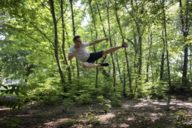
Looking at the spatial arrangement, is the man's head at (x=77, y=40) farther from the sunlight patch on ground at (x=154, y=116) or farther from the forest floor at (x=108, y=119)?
the sunlight patch on ground at (x=154, y=116)

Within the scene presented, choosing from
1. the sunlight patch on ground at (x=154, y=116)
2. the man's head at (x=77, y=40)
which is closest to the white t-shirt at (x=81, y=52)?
the man's head at (x=77, y=40)

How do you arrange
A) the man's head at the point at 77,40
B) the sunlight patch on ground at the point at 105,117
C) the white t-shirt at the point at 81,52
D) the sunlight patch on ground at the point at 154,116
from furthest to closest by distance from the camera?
the sunlight patch on ground at the point at 154,116, the sunlight patch on ground at the point at 105,117, the white t-shirt at the point at 81,52, the man's head at the point at 77,40

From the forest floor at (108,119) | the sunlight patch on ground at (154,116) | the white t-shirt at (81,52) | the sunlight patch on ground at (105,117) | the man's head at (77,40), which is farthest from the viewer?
the sunlight patch on ground at (154,116)

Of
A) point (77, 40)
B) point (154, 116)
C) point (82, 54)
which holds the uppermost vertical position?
point (77, 40)

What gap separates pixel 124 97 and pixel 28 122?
31.0ft

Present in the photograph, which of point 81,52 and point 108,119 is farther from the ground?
point 81,52

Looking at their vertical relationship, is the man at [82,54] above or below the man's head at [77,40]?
below

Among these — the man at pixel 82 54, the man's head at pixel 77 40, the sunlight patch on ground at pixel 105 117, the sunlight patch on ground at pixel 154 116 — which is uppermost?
the man's head at pixel 77 40

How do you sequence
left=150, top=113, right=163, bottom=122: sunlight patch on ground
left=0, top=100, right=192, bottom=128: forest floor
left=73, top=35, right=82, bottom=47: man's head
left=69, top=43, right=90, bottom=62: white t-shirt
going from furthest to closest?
1. left=150, top=113, right=163, bottom=122: sunlight patch on ground
2. left=0, top=100, right=192, bottom=128: forest floor
3. left=69, top=43, right=90, bottom=62: white t-shirt
4. left=73, top=35, right=82, bottom=47: man's head

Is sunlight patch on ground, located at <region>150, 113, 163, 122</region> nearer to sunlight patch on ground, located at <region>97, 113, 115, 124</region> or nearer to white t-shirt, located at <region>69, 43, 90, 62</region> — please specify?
sunlight patch on ground, located at <region>97, 113, 115, 124</region>

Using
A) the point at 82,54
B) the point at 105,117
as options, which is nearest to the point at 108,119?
the point at 105,117

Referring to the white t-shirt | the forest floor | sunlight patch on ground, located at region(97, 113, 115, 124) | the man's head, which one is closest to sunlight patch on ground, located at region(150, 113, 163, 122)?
the forest floor

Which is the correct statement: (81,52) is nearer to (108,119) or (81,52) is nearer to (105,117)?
(108,119)

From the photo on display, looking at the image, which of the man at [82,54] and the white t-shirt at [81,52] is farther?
the white t-shirt at [81,52]
